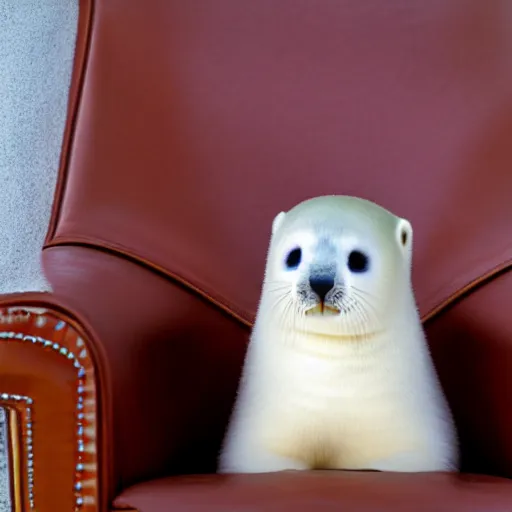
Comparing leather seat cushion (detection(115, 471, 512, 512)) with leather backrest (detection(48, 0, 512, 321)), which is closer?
leather seat cushion (detection(115, 471, 512, 512))

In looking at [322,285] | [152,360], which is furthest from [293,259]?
[152,360]

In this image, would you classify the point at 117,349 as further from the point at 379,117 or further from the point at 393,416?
the point at 379,117

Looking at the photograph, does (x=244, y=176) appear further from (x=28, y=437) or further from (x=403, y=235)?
(x=28, y=437)

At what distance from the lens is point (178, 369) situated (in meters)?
0.92

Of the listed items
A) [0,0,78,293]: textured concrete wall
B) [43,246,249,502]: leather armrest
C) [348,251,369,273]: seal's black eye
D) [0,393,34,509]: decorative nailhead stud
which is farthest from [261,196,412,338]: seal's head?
[0,0,78,293]: textured concrete wall

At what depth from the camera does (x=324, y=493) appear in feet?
2.25

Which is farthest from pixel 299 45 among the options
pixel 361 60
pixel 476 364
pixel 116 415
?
pixel 116 415

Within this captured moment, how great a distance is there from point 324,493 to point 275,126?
1.98ft

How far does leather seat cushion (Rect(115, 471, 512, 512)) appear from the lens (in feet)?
2.21

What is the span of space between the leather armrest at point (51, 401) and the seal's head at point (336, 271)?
0.65ft

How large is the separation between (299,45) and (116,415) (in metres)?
0.62

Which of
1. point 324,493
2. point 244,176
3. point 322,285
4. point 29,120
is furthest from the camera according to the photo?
point 29,120

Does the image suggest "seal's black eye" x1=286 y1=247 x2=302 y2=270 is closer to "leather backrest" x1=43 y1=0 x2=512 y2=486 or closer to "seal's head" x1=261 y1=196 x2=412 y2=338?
"seal's head" x1=261 y1=196 x2=412 y2=338

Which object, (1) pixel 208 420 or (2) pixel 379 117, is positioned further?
(2) pixel 379 117
